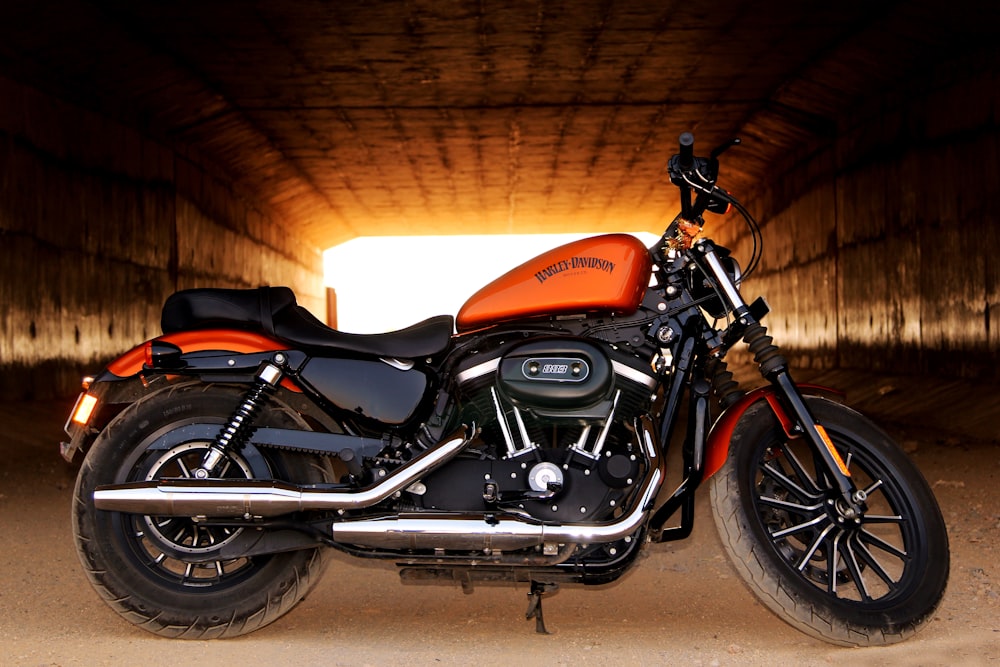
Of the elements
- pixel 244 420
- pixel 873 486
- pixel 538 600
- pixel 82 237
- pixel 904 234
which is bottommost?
pixel 538 600

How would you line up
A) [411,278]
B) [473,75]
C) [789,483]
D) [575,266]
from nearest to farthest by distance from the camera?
[575,266], [789,483], [473,75], [411,278]

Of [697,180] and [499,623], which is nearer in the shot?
[697,180]

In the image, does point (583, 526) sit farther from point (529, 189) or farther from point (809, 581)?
point (529, 189)

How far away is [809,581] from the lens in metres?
3.44

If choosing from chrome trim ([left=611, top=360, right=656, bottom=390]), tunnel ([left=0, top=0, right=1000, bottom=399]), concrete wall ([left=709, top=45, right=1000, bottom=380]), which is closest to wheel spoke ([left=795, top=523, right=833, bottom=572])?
chrome trim ([left=611, top=360, right=656, bottom=390])

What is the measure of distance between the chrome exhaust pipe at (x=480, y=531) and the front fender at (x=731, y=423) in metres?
0.21

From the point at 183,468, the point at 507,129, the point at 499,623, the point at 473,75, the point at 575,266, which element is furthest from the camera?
the point at 507,129

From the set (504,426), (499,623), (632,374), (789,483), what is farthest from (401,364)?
(789,483)

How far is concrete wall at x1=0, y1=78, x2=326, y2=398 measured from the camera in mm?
12078

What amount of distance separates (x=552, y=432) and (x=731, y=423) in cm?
61

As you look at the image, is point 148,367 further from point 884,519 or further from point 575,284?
point 884,519

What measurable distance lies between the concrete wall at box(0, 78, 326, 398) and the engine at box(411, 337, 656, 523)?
9959mm

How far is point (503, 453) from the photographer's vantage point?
351 cm

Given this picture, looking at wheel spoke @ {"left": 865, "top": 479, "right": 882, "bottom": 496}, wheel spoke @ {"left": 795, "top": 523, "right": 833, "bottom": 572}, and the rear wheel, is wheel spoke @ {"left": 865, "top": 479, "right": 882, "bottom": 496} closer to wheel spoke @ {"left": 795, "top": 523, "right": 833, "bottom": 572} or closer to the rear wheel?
wheel spoke @ {"left": 795, "top": 523, "right": 833, "bottom": 572}
